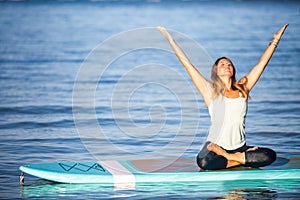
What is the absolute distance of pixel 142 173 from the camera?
7766 mm

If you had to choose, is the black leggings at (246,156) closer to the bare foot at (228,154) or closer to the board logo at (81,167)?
the bare foot at (228,154)

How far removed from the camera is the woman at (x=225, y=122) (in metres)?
7.74

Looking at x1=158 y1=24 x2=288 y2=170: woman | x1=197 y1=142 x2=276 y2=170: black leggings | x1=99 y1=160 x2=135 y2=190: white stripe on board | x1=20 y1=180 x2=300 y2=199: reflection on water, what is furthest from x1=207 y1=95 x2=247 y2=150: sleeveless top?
x1=99 y1=160 x2=135 y2=190: white stripe on board

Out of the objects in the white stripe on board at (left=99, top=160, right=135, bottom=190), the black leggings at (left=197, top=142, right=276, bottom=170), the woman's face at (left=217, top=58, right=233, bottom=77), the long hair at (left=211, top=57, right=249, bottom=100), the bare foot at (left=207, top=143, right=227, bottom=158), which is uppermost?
the woman's face at (left=217, top=58, right=233, bottom=77)

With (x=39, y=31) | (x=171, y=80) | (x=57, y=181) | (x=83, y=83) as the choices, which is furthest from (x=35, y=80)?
(x=39, y=31)

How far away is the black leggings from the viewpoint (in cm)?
774

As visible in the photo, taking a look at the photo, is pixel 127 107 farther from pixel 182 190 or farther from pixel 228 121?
pixel 182 190

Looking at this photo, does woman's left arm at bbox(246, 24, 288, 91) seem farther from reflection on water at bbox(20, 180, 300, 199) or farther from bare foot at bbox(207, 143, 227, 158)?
reflection on water at bbox(20, 180, 300, 199)

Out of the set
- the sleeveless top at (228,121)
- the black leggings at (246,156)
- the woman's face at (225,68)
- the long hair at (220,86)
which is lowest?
the black leggings at (246,156)

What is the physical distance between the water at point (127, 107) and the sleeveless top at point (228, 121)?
1.43ft

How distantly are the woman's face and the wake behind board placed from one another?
1.00 meters

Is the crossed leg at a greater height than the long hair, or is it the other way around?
the long hair

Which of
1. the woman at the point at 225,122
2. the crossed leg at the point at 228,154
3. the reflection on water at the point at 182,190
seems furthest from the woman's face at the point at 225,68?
the reflection on water at the point at 182,190

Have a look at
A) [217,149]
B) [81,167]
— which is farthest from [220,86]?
[81,167]
